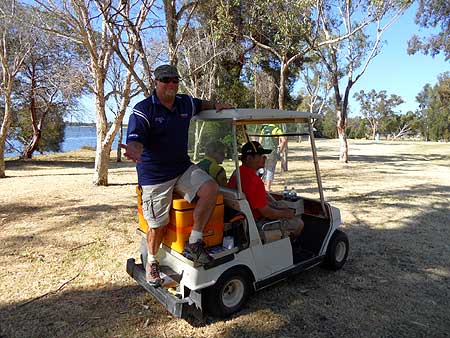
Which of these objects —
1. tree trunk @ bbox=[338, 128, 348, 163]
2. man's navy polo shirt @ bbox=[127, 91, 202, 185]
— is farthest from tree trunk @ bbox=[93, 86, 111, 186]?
tree trunk @ bbox=[338, 128, 348, 163]

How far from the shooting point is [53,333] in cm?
304

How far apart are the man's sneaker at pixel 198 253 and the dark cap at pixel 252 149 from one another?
43.1 inches

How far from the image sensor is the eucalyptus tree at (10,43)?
10.5 m

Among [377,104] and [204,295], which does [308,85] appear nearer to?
[204,295]

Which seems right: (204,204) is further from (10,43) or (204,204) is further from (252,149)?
(10,43)

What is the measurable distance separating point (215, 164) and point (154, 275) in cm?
121

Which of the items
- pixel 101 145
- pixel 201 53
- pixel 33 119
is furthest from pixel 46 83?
pixel 101 145

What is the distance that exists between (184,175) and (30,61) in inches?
720

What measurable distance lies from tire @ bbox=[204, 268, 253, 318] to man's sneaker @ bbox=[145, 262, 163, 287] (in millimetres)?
457

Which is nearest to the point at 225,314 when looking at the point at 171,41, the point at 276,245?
the point at 276,245

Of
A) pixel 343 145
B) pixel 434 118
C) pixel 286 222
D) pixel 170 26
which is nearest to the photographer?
pixel 286 222

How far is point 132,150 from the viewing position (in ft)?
9.18

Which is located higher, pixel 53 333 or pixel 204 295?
pixel 204 295

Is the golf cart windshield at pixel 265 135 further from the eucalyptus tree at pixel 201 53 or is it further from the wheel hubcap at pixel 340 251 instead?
the eucalyptus tree at pixel 201 53
